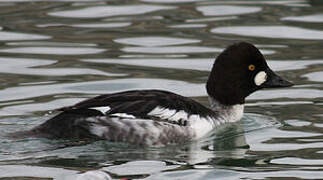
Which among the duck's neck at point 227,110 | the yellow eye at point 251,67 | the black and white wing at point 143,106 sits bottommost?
the duck's neck at point 227,110

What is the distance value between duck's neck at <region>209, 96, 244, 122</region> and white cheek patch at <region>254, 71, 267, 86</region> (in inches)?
13.0

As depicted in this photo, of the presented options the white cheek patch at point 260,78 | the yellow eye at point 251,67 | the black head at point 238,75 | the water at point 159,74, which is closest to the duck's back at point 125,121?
the water at point 159,74

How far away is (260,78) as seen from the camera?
37.6 feet

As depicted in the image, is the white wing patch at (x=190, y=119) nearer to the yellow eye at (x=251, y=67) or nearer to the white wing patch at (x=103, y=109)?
the white wing patch at (x=103, y=109)

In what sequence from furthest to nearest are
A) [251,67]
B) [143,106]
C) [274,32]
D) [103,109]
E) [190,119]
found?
[274,32] → [251,67] → [190,119] → [143,106] → [103,109]

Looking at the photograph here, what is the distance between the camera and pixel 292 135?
10.8 m

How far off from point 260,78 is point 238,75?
0.29 metres

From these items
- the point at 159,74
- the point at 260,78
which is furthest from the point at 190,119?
the point at 159,74

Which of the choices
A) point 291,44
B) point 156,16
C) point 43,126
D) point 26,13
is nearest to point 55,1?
point 26,13

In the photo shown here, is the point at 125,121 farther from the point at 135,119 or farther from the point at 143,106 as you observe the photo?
the point at 143,106

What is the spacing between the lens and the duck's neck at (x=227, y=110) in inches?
451

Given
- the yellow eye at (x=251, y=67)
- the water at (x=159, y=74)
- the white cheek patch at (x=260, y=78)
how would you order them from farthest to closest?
1. the white cheek patch at (x=260, y=78)
2. the yellow eye at (x=251, y=67)
3. the water at (x=159, y=74)

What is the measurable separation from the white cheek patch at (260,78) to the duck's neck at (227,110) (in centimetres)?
33

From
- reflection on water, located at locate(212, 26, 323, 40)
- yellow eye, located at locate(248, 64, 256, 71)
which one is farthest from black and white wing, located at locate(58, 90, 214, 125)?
reflection on water, located at locate(212, 26, 323, 40)
